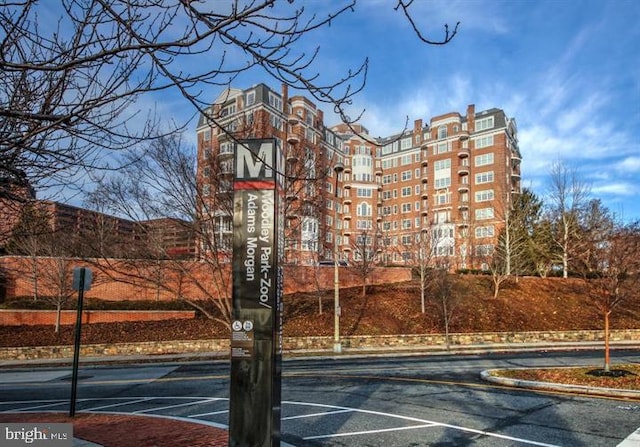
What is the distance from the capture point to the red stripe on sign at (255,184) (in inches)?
242

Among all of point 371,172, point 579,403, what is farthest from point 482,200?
point 579,403

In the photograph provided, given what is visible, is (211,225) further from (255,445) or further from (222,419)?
(255,445)

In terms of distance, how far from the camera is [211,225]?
2188cm

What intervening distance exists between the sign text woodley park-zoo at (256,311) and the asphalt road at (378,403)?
5.95ft

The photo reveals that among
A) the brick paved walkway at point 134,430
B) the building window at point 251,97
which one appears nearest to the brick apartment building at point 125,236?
the brick paved walkway at point 134,430

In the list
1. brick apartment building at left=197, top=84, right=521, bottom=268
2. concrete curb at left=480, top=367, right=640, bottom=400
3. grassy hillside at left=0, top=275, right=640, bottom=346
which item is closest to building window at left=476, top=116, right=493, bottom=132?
brick apartment building at left=197, top=84, right=521, bottom=268

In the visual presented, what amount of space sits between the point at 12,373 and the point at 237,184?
18167 millimetres

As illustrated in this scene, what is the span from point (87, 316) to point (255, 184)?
2645cm

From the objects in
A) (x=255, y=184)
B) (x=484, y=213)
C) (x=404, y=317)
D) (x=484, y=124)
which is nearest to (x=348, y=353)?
(x=404, y=317)

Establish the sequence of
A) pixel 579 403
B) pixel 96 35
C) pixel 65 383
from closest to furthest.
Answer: pixel 96 35
pixel 579 403
pixel 65 383

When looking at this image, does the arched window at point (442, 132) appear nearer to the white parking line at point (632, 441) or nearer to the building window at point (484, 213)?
the building window at point (484, 213)

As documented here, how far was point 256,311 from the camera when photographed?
595 cm

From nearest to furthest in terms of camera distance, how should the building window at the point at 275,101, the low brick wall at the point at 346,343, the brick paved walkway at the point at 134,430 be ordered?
1. the brick paved walkway at the point at 134,430
2. the low brick wall at the point at 346,343
3. the building window at the point at 275,101

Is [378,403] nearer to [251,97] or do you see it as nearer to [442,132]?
[251,97]
